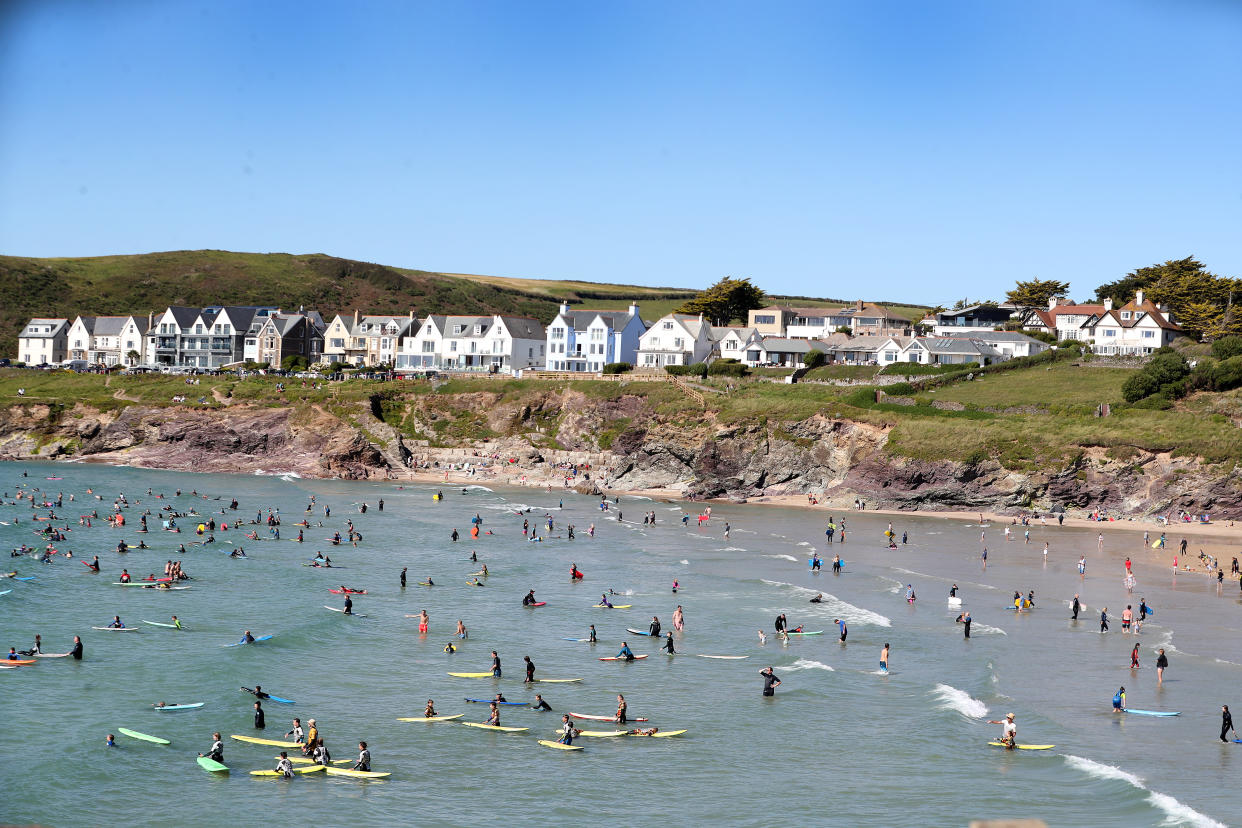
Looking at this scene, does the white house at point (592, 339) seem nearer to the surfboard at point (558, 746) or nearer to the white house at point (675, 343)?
the white house at point (675, 343)

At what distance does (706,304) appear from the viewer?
157 metres

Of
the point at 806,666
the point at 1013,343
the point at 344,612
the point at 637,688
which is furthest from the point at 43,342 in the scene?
the point at 806,666

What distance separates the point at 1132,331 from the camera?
128 m

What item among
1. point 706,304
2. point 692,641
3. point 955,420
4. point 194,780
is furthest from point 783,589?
point 706,304

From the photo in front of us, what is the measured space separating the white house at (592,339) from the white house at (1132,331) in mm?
57228

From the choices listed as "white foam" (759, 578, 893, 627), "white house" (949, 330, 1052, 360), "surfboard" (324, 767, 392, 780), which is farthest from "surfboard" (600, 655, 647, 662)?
"white house" (949, 330, 1052, 360)

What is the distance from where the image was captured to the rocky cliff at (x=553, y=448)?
90375 millimetres

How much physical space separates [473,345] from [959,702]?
Result: 10956 cm

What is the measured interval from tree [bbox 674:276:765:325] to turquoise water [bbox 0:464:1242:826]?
87.4m

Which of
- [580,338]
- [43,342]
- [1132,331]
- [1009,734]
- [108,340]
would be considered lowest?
[1009,734]

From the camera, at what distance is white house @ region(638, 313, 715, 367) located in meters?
133

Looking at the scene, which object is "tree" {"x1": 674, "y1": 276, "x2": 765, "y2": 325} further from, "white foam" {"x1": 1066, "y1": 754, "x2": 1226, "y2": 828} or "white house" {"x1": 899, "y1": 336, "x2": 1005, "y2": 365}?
"white foam" {"x1": 1066, "y1": 754, "x2": 1226, "y2": 828}

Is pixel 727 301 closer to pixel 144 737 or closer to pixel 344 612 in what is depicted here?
pixel 344 612

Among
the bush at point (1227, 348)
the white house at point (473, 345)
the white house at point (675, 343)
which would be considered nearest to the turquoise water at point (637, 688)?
the bush at point (1227, 348)
